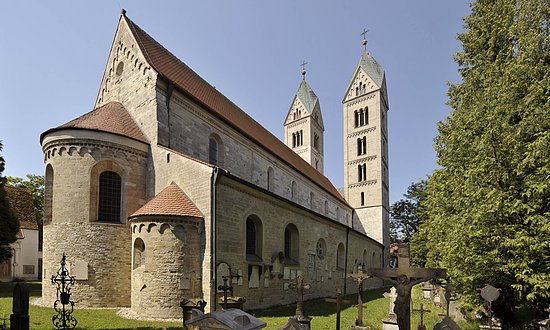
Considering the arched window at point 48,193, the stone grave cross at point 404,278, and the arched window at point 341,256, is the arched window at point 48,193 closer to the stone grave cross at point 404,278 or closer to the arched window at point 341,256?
the stone grave cross at point 404,278

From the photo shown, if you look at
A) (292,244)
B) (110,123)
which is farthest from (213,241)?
(292,244)

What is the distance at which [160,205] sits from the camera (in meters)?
13.4

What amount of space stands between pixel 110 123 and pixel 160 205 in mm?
4777

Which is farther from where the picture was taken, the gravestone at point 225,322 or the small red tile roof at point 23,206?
the small red tile roof at point 23,206

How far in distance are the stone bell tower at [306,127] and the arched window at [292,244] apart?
1005 inches

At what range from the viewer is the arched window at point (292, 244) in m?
19.3

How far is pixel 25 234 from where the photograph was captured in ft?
102

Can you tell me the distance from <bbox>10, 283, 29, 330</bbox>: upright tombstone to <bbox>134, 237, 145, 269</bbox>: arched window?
579cm

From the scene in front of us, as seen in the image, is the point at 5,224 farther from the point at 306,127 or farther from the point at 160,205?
the point at 306,127

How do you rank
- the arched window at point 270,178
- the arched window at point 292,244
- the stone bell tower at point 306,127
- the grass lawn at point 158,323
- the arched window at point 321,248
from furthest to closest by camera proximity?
1. the stone bell tower at point 306,127
2. the arched window at point 270,178
3. the arched window at point 321,248
4. the arched window at point 292,244
5. the grass lawn at point 158,323

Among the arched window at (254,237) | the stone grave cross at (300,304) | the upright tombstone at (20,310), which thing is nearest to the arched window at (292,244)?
the arched window at (254,237)

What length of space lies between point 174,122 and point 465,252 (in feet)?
40.1

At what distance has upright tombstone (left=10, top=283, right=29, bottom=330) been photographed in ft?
25.1

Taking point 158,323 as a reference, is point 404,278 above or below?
above
